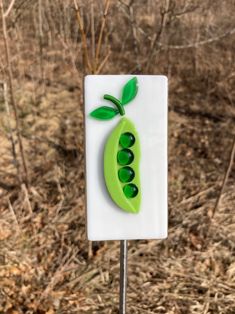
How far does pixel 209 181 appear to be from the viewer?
9.67ft

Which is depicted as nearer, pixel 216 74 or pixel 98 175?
pixel 98 175

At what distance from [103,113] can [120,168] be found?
0.55 feet

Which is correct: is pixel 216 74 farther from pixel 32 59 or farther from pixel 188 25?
pixel 32 59

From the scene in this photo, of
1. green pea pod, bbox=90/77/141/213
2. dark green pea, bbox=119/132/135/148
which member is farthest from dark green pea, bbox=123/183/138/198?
dark green pea, bbox=119/132/135/148

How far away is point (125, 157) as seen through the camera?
1.25 meters

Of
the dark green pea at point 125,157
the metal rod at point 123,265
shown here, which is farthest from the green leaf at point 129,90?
the metal rod at point 123,265

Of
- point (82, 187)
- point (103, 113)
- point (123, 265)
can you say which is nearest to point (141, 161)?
point (103, 113)

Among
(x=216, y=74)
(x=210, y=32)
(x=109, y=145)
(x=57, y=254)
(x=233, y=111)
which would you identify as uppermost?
(x=210, y=32)

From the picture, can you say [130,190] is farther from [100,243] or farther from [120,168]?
[100,243]

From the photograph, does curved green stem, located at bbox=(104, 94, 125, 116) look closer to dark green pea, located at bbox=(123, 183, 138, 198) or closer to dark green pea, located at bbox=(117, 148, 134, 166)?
dark green pea, located at bbox=(117, 148, 134, 166)

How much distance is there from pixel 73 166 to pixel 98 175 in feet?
5.96

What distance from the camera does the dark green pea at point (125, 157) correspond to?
1.25 meters

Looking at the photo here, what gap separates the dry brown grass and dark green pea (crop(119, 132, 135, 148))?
1.03m

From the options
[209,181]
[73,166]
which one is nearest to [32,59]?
[73,166]
